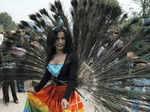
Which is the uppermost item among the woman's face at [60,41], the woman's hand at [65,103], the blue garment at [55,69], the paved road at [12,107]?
the woman's face at [60,41]

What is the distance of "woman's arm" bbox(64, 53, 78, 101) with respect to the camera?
95.2 inches

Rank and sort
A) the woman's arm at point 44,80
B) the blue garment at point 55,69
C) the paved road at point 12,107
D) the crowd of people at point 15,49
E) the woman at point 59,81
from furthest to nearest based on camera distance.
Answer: the paved road at point 12,107 < the crowd of people at point 15,49 < the woman's arm at point 44,80 < the blue garment at point 55,69 < the woman at point 59,81

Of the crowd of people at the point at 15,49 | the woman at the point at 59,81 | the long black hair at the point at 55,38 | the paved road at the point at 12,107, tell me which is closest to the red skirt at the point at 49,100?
the woman at the point at 59,81

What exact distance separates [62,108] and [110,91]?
59cm

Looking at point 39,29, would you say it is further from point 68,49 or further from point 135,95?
point 135,95

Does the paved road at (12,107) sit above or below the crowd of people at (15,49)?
below

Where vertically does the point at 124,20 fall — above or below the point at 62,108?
above

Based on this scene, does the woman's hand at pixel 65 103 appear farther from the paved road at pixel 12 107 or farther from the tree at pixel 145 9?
the paved road at pixel 12 107

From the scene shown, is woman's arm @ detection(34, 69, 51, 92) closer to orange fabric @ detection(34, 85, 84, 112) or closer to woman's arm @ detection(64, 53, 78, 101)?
orange fabric @ detection(34, 85, 84, 112)

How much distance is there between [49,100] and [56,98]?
9 centimetres

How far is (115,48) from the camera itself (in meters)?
2.75

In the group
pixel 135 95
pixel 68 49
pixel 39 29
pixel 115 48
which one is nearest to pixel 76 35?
pixel 68 49

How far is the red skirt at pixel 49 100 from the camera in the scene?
Result: 2576mm

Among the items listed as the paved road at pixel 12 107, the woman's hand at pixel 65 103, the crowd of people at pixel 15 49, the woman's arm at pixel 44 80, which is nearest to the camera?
the woman's hand at pixel 65 103
